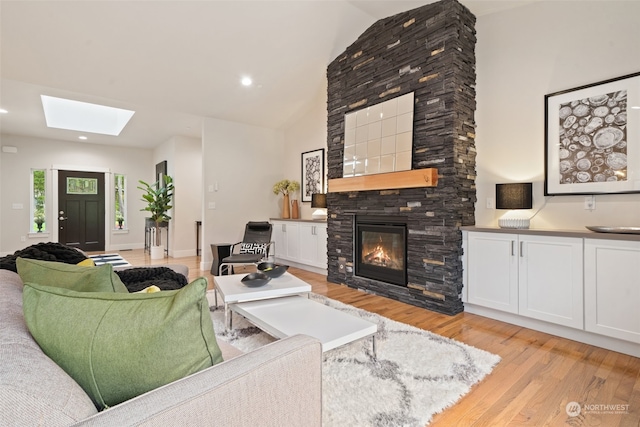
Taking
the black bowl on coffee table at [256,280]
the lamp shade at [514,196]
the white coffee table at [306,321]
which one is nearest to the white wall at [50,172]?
the black bowl on coffee table at [256,280]

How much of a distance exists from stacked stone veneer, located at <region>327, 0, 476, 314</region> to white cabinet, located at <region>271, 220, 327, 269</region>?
116 centimetres

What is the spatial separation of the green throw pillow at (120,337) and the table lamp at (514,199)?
3.00 m

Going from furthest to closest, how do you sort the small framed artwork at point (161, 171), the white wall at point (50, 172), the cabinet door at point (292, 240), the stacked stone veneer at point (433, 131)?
the small framed artwork at point (161, 171) < the white wall at point (50, 172) < the cabinet door at point (292, 240) < the stacked stone veneer at point (433, 131)

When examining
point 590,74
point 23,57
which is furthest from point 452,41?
point 23,57

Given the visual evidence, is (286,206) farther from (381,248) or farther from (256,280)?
(256,280)

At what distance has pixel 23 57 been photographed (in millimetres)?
3596

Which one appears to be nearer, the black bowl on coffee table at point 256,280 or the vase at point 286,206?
the black bowl on coffee table at point 256,280

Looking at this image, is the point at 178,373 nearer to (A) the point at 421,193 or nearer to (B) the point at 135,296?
(B) the point at 135,296

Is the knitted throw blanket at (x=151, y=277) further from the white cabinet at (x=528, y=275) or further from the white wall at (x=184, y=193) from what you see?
the white wall at (x=184, y=193)

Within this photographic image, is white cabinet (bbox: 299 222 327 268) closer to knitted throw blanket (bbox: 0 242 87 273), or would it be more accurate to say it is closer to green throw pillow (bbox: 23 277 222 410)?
knitted throw blanket (bbox: 0 242 87 273)

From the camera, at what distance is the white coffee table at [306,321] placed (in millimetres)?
1832

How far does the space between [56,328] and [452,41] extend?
3.64 meters

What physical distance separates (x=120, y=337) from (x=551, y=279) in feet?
10.0

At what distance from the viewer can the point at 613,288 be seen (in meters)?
2.32
